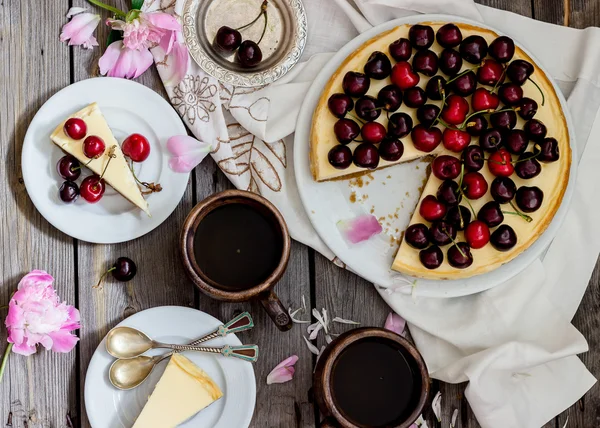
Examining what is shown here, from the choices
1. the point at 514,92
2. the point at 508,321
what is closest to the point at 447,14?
the point at 514,92

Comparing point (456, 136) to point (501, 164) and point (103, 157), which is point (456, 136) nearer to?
point (501, 164)

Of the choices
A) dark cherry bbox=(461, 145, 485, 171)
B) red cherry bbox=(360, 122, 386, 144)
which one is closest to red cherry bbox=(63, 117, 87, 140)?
red cherry bbox=(360, 122, 386, 144)

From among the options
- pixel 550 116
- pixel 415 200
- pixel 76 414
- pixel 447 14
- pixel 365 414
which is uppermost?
pixel 447 14

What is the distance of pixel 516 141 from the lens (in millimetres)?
1465

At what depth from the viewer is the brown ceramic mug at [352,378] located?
4.37ft

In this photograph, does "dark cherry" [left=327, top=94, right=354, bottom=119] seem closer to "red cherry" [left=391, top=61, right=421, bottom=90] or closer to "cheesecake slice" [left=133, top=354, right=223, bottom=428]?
"red cherry" [left=391, top=61, right=421, bottom=90]

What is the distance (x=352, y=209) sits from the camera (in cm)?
154

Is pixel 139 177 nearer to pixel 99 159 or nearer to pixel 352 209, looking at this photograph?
pixel 99 159

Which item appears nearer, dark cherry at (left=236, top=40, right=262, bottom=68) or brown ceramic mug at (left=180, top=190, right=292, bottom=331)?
brown ceramic mug at (left=180, top=190, right=292, bottom=331)

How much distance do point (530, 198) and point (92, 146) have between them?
0.89 meters

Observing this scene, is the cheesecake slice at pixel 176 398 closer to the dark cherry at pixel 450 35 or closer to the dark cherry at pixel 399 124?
the dark cherry at pixel 399 124

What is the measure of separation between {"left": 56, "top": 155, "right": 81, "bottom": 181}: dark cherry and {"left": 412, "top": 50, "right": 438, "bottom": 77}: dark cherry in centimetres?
73

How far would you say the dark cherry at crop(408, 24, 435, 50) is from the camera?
147 centimetres

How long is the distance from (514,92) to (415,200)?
0.30m
